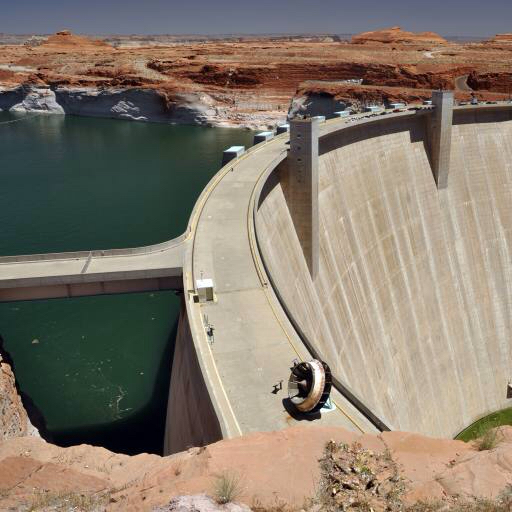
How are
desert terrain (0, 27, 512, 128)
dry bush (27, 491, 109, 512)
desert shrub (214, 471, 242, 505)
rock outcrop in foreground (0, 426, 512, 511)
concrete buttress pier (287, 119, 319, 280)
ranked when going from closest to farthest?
desert shrub (214, 471, 242, 505) < rock outcrop in foreground (0, 426, 512, 511) < dry bush (27, 491, 109, 512) < concrete buttress pier (287, 119, 319, 280) < desert terrain (0, 27, 512, 128)

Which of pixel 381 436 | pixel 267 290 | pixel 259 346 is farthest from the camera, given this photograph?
pixel 267 290

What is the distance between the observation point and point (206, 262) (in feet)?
62.4

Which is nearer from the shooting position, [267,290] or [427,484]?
[427,484]

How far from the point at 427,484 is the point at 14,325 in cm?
2654

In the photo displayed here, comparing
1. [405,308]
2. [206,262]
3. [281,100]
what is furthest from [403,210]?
[281,100]

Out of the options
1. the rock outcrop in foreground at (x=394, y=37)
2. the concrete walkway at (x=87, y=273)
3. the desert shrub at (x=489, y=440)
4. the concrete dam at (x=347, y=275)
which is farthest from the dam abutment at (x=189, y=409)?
the rock outcrop in foreground at (x=394, y=37)

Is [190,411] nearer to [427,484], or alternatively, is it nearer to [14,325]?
[427,484]

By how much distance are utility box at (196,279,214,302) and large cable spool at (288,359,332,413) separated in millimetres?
5019

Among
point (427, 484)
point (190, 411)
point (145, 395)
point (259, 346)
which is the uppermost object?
point (427, 484)

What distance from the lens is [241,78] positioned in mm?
96625

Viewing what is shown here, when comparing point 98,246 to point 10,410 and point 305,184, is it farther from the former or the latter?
point 10,410

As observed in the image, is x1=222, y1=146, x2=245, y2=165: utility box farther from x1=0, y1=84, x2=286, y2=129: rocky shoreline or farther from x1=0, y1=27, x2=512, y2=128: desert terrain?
x1=0, y1=84, x2=286, y2=129: rocky shoreline

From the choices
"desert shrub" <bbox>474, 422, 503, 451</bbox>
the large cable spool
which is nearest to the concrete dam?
the large cable spool

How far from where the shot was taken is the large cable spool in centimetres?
1154
